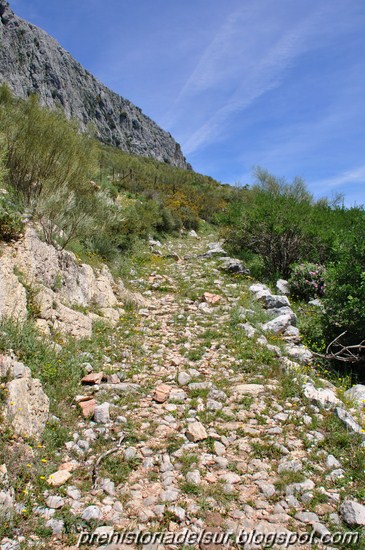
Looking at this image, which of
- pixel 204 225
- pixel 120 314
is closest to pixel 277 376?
pixel 120 314

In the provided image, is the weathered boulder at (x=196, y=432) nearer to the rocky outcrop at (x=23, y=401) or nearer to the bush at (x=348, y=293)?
the rocky outcrop at (x=23, y=401)

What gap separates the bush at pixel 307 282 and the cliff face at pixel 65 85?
6500 cm

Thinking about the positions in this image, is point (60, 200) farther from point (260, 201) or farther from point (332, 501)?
point (260, 201)

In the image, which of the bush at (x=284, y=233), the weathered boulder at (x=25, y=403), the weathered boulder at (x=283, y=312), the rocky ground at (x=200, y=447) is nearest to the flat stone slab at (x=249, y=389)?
the rocky ground at (x=200, y=447)

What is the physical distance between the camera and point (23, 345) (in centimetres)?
381

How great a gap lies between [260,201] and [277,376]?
852cm

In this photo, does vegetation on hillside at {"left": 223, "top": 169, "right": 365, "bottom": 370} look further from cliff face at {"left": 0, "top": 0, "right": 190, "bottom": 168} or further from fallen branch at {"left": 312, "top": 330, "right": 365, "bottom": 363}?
cliff face at {"left": 0, "top": 0, "right": 190, "bottom": 168}

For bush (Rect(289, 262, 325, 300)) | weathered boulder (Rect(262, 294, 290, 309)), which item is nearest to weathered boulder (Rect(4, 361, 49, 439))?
weathered boulder (Rect(262, 294, 290, 309))

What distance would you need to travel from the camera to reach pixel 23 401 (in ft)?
10.4

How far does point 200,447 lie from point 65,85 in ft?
332

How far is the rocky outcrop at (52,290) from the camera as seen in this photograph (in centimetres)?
446

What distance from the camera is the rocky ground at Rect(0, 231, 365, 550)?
8.32ft

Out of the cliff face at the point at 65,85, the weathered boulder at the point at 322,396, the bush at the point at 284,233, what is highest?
the cliff face at the point at 65,85

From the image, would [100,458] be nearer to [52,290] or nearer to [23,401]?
[23,401]
